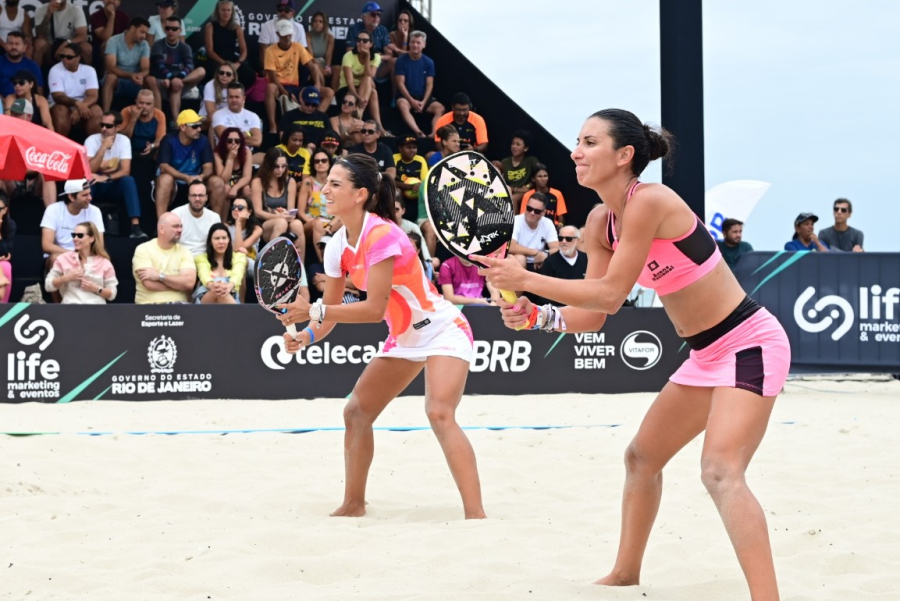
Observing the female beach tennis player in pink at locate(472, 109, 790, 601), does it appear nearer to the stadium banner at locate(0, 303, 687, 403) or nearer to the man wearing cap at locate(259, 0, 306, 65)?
the stadium banner at locate(0, 303, 687, 403)

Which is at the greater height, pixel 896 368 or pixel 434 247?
pixel 434 247

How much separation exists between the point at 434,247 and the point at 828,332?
4.21 m

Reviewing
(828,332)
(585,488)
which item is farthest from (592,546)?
(828,332)

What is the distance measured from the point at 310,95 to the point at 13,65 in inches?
132

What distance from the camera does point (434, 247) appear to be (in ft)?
39.1

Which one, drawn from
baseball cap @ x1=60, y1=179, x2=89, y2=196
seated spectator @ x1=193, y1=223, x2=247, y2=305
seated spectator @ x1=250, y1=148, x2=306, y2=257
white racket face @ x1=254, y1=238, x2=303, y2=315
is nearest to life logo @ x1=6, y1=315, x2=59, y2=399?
seated spectator @ x1=193, y1=223, x2=247, y2=305

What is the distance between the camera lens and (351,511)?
17.2 feet

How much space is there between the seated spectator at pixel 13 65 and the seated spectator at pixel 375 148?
3552mm

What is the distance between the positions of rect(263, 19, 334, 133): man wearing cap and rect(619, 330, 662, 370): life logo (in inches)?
208

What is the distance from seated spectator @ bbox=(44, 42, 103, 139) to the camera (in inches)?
473

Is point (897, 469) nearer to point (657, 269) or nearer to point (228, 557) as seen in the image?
point (657, 269)

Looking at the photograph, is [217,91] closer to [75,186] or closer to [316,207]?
[316,207]

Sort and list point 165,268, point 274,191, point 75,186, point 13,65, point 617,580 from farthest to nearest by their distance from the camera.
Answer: point 13,65, point 274,191, point 75,186, point 165,268, point 617,580

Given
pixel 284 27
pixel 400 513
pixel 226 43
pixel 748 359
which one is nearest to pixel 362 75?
pixel 284 27
